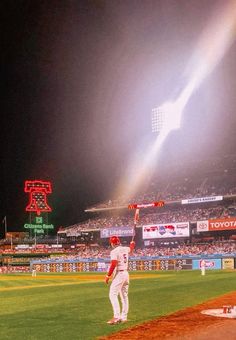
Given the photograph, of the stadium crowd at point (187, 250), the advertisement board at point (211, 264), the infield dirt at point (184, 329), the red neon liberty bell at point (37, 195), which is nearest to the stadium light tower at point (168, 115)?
the stadium crowd at point (187, 250)

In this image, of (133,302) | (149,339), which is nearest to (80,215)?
(133,302)

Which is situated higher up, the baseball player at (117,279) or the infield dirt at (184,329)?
the baseball player at (117,279)

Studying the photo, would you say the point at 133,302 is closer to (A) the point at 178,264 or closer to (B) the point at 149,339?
(B) the point at 149,339

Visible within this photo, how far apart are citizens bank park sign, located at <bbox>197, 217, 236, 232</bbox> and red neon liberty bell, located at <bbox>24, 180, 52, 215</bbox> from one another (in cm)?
2736

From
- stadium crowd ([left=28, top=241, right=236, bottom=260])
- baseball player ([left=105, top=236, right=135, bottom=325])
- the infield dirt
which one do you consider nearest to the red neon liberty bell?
stadium crowd ([left=28, top=241, right=236, bottom=260])

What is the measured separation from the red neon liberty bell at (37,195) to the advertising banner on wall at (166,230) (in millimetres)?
19803

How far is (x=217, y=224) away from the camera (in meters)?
56.1

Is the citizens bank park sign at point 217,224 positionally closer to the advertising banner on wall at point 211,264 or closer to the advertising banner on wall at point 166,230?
the advertising banner on wall at point 166,230

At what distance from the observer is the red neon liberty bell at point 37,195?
7262 centimetres

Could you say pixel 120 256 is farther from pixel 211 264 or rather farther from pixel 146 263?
pixel 146 263

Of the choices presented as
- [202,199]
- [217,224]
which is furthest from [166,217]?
[217,224]

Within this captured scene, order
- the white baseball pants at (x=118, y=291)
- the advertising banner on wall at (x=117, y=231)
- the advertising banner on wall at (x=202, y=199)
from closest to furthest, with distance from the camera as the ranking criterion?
the white baseball pants at (x=118, y=291)
the advertising banner on wall at (x=202, y=199)
the advertising banner on wall at (x=117, y=231)

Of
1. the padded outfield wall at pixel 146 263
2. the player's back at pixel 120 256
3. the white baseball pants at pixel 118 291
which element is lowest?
the padded outfield wall at pixel 146 263

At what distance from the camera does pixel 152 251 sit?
197 feet
